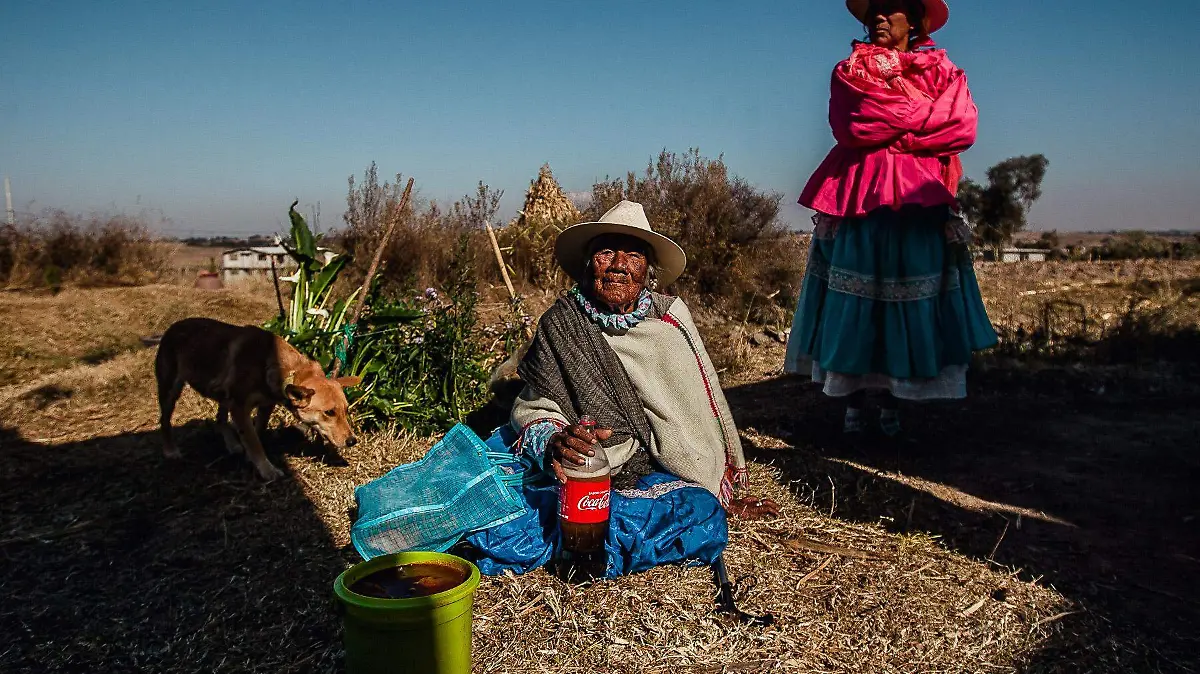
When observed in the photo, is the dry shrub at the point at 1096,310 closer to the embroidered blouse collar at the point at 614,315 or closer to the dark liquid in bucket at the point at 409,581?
the embroidered blouse collar at the point at 614,315

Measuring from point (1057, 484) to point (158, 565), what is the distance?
15.6 ft

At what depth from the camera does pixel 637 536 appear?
3.18 meters

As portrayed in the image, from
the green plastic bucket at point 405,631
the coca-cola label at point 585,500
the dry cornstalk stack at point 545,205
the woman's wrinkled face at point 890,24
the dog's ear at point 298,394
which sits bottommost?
the green plastic bucket at point 405,631

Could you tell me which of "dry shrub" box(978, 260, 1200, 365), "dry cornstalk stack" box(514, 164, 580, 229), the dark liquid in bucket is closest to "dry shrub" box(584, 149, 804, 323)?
"dry cornstalk stack" box(514, 164, 580, 229)

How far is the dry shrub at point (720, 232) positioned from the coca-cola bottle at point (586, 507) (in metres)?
6.45

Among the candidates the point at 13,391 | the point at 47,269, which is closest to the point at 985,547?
the point at 13,391

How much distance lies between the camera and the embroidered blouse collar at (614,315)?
3432mm

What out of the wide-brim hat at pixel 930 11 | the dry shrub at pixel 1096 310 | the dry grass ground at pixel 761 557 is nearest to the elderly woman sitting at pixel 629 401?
the dry grass ground at pixel 761 557

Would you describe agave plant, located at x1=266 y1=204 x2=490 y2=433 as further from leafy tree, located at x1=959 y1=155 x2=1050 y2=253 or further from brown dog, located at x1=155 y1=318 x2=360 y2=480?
leafy tree, located at x1=959 y1=155 x2=1050 y2=253

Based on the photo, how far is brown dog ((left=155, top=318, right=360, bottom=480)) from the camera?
436 cm

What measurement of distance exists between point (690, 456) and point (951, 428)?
118 inches

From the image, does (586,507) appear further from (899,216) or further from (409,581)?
(899,216)

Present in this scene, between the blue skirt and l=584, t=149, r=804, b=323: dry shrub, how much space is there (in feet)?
20.1

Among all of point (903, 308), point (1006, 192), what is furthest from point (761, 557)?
point (1006, 192)
